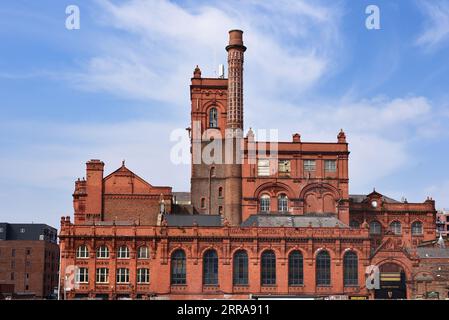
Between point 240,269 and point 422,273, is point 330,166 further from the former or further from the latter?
point 240,269

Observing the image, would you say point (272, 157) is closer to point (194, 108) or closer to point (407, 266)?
point (194, 108)

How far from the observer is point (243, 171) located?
90062mm

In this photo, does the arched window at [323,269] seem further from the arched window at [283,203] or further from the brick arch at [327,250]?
the arched window at [283,203]

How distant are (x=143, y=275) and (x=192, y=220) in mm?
10020

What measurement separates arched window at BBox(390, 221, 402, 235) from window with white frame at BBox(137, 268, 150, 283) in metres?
39.8

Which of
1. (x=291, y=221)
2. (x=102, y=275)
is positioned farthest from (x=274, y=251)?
(x=102, y=275)

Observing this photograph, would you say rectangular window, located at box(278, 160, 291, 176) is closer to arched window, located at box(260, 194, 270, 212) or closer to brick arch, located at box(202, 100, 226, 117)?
arched window, located at box(260, 194, 270, 212)

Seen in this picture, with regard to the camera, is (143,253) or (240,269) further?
(143,253)

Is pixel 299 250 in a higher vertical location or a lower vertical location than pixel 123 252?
higher

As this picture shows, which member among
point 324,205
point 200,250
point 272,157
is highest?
point 272,157

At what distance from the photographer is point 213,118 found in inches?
3816
